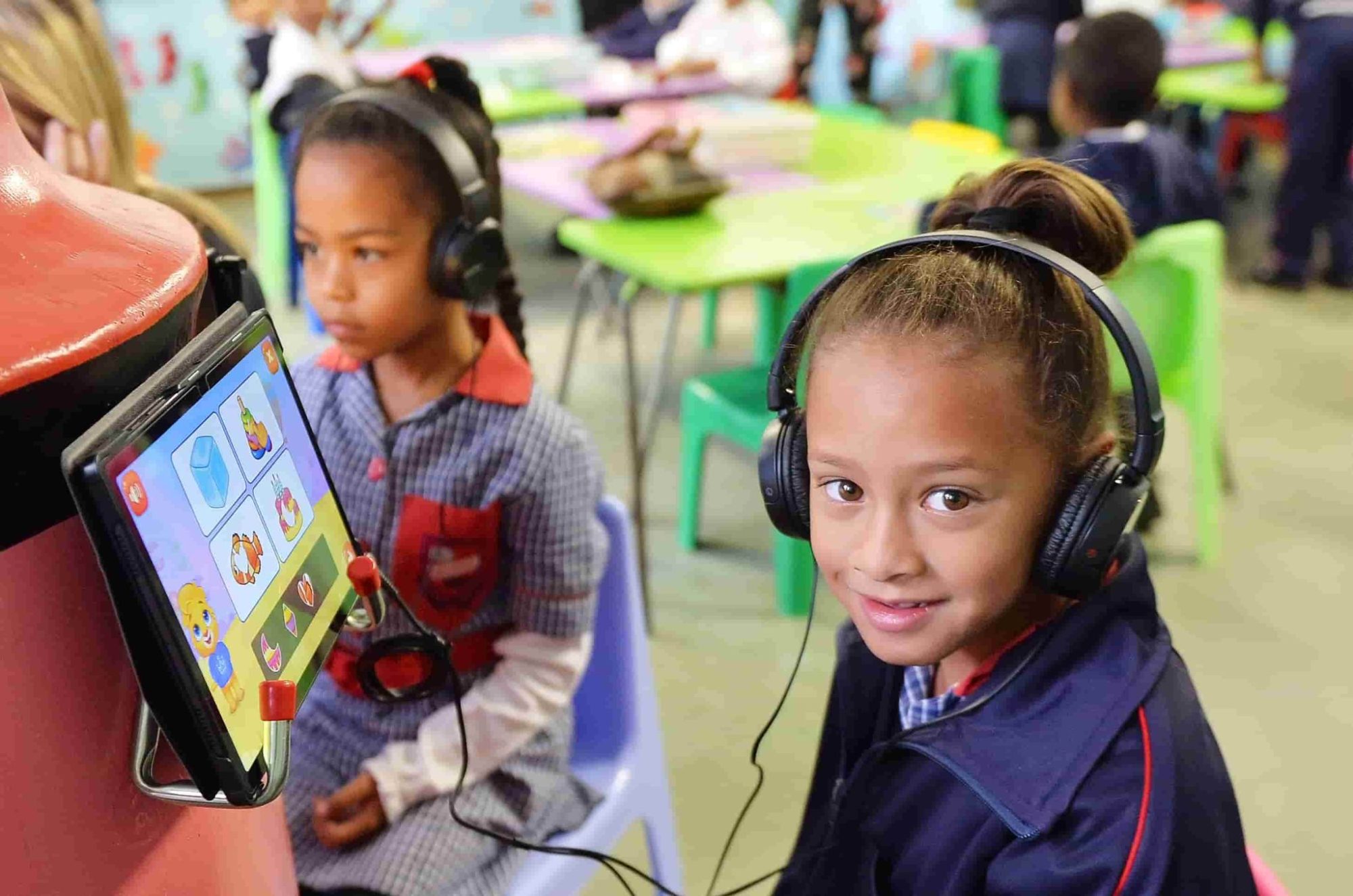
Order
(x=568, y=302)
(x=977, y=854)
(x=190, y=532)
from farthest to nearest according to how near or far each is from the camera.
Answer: (x=568, y=302)
(x=977, y=854)
(x=190, y=532)

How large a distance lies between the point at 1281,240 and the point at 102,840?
4.38 metres

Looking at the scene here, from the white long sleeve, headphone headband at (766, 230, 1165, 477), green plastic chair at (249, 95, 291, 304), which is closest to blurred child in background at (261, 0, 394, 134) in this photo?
green plastic chair at (249, 95, 291, 304)

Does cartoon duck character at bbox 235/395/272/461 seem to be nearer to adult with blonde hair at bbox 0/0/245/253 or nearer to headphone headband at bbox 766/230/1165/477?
headphone headband at bbox 766/230/1165/477

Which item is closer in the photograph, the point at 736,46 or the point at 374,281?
the point at 374,281

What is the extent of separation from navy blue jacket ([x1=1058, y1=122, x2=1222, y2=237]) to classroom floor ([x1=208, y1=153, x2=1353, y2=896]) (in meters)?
0.63

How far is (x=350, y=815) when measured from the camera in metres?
1.15

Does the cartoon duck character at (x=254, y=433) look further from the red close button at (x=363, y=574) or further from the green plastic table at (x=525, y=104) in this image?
the green plastic table at (x=525, y=104)

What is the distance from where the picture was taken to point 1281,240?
13.8ft

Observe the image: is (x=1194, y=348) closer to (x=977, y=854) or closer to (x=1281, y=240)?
(x=977, y=854)

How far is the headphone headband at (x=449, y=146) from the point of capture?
1.13m

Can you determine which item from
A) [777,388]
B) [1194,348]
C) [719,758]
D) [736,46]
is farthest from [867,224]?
[736,46]

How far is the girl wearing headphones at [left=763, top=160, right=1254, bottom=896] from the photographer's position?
0.77m

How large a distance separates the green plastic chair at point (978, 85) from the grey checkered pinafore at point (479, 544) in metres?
3.86

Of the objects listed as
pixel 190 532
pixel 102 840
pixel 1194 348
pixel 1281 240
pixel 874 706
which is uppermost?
pixel 190 532
